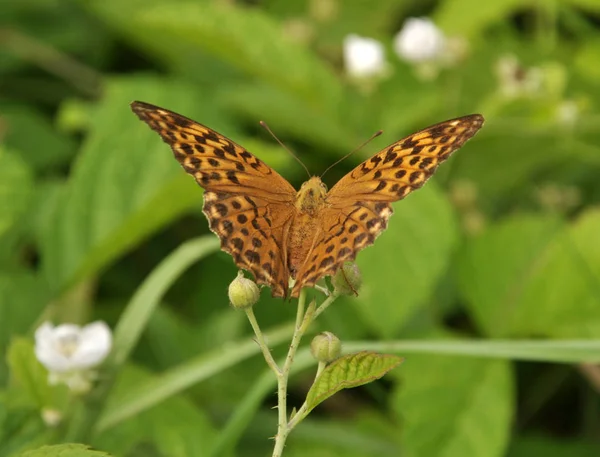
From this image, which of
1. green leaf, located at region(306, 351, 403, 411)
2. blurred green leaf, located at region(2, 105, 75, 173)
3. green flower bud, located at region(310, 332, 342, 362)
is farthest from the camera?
blurred green leaf, located at region(2, 105, 75, 173)

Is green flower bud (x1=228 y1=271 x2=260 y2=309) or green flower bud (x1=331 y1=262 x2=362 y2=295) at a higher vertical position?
green flower bud (x1=228 y1=271 x2=260 y2=309)

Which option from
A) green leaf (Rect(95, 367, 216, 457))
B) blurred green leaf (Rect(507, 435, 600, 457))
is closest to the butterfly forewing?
green leaf (Rect(95, 367, 216, 457))

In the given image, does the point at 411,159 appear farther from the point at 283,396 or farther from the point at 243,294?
the point at 283,396

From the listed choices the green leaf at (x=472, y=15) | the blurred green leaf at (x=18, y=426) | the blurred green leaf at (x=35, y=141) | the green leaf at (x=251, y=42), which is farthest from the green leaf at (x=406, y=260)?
the blurred green leaf at (x=35, y=141)

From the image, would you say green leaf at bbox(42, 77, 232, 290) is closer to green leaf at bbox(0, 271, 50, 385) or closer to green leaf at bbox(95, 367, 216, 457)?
green leaf at bbox(0, 271, 50, 385)

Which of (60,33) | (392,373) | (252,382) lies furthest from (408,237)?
(60,33)

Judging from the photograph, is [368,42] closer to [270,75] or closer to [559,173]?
[270,75]
